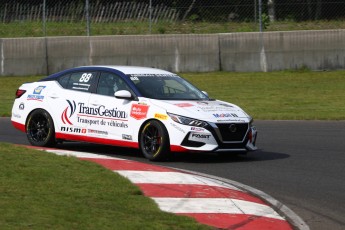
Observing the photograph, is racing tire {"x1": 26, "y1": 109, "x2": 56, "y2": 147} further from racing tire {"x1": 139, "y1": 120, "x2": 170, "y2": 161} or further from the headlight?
the headlight

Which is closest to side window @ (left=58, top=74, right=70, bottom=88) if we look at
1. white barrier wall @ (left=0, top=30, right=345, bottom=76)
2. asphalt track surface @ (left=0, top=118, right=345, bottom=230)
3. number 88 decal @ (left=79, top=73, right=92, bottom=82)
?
number 88 decal @ (left=79, top=73, right=92, bottom=82)

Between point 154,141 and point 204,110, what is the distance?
0.82 meters

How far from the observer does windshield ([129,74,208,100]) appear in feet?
45.0

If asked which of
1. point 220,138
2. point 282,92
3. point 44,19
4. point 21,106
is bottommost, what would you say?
point 282,92

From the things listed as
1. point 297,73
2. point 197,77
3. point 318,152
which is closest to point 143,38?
point 197,77

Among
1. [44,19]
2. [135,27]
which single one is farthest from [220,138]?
[44,19]

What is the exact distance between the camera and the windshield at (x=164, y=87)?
539 inches

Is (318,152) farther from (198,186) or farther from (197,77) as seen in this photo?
(197,77)

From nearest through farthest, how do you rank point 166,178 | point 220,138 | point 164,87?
point 166,178
point 220,138
point 164,87

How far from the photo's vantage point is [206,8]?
2745cm

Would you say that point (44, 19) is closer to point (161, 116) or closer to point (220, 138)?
point (161, 116)

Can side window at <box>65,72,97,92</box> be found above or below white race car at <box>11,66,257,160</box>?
above

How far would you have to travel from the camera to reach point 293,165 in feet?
42.2

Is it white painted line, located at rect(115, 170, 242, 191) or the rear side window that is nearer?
white painted line, located at rect(115, 170, 242, 191)
